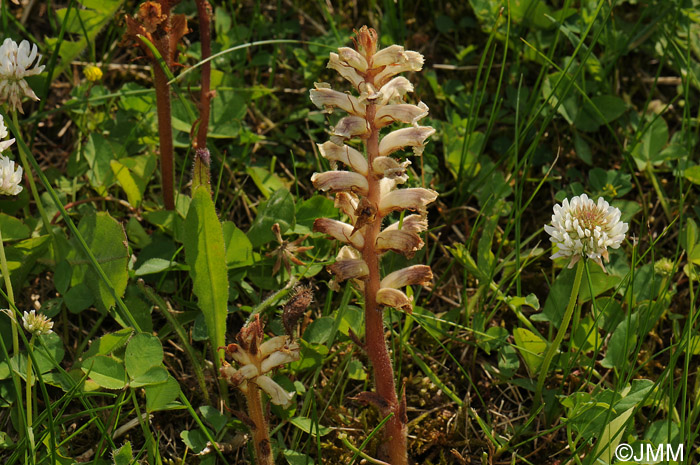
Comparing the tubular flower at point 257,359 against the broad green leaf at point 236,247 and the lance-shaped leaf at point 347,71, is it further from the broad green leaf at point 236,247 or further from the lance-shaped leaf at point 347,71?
the lance-shaped leaf at point 347,71

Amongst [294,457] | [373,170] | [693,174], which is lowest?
[294,457]

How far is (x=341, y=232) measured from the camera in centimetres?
239

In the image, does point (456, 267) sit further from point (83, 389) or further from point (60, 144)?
point (60, 144)

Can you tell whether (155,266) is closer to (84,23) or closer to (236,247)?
(236,247)

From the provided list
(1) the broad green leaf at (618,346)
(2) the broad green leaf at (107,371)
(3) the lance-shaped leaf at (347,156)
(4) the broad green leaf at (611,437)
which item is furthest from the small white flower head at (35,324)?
(1) the broad green leaf at (618,346)

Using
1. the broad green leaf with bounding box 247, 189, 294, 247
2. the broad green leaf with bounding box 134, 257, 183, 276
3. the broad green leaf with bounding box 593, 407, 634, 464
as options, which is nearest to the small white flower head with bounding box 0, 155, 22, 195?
the broad green leaf with bounding box 134, 257, 183, 276

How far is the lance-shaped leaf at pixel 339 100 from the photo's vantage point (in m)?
2.32

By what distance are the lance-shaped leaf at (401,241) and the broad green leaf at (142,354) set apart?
89 cm

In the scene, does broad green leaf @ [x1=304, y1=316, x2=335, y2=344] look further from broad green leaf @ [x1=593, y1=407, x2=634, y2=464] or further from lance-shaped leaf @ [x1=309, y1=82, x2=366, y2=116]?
broad green leaf @ [x1=593, y1=407, x2=634, y2=464]

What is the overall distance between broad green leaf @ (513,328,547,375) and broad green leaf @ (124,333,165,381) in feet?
4.28

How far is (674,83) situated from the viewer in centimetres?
396

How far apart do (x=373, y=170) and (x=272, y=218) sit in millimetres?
917

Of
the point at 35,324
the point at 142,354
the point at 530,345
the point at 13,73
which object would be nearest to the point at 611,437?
the point at 530,345

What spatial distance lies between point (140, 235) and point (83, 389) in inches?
29.8
